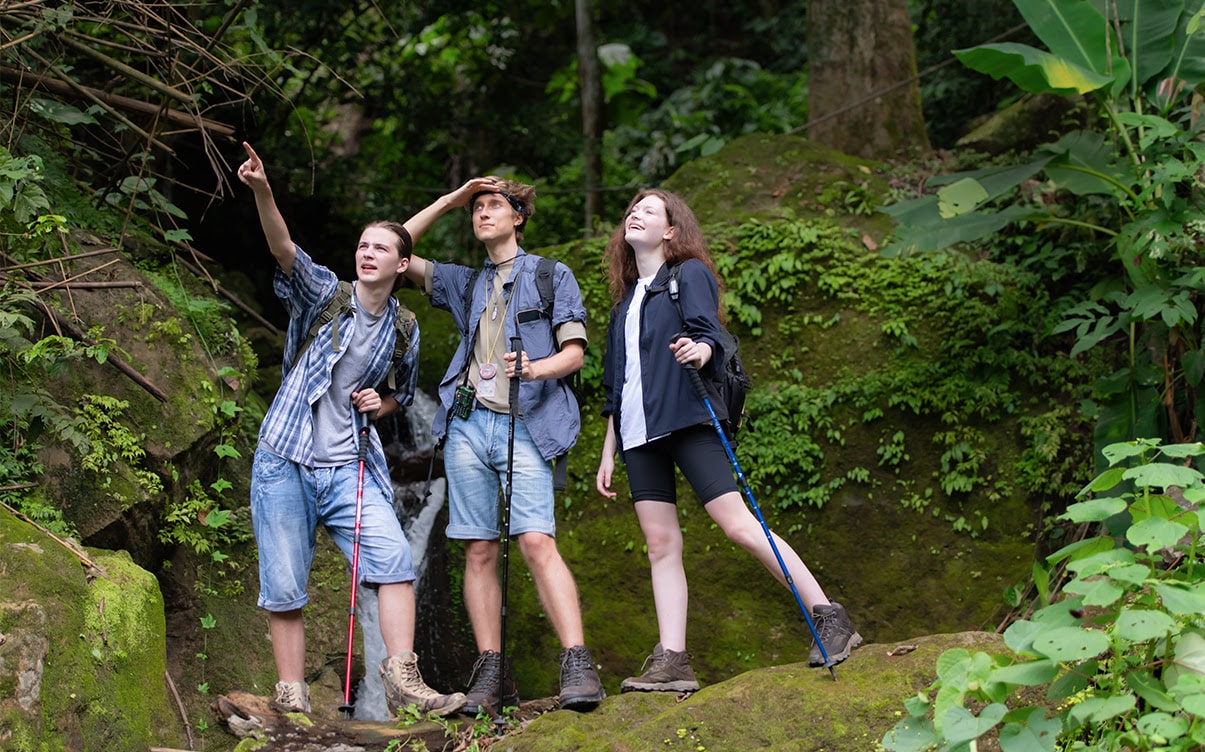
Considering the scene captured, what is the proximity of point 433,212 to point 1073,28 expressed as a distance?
4.09m

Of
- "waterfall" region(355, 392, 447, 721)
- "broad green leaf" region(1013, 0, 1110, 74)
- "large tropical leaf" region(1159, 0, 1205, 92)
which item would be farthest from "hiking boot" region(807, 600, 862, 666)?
"large tropical leaf" region(1159, 0, 1205, 92)

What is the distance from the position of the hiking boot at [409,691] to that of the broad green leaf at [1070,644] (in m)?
2.31

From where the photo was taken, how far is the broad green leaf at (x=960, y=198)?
6.35 meters

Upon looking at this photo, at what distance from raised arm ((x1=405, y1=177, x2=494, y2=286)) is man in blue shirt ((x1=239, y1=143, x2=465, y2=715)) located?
137 mm

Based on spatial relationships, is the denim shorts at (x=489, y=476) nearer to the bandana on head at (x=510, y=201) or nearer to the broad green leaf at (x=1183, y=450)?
the bandana on head at (x=510, y=201)

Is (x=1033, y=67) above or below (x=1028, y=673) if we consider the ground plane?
above

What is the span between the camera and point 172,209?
6.02 metres

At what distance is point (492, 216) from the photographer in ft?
15.6

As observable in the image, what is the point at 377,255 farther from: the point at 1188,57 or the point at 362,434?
the point at 1188,57

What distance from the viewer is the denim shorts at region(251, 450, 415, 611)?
4.46 metres

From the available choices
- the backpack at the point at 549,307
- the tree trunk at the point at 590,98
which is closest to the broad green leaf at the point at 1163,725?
the backpack at the point at 549,307

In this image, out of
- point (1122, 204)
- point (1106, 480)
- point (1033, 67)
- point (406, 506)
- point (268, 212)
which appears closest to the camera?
point (1106, 480)

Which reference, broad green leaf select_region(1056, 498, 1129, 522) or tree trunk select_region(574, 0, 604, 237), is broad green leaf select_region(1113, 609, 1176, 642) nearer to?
broad green leaf select_region(1056, 498, 1129, 522)

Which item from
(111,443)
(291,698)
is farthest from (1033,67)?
(111,443)
